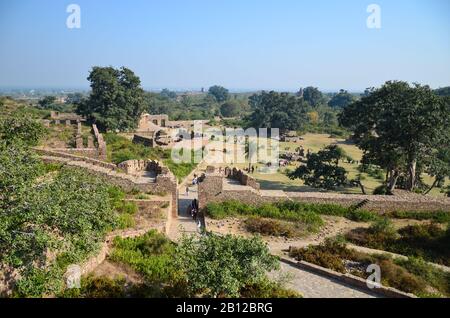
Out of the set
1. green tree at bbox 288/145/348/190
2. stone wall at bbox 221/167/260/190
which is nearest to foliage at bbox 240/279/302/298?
stone wall at bbox 221/167/260/190

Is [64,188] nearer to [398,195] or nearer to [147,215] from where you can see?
[147,215]

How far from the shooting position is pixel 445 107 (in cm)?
2377

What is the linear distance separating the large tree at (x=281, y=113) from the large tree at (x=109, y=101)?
28.4 m

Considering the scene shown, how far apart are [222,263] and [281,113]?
57.3 metres

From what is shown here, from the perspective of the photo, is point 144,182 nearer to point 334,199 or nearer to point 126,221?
point 126,221

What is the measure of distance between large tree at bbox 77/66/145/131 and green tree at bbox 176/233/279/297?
3157 centimetres

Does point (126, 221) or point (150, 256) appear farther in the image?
point (126, 221)

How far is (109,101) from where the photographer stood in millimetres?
41656

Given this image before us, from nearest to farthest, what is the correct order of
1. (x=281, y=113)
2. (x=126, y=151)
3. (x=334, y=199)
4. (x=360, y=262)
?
(x=360, y=262)
(x=334, y=199)
(x=126, y=151)
(x=281, y=113)

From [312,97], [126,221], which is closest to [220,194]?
[126,221]

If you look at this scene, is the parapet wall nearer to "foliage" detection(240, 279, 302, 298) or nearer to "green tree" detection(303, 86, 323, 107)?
"foliage" detection(240, 279, 302, 298)

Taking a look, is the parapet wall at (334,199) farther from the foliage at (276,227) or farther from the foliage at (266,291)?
the foliage at (266,291)

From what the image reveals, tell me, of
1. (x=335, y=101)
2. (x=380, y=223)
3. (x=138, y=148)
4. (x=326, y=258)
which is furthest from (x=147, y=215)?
(x=335, y=101)
